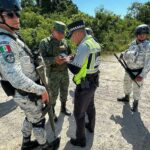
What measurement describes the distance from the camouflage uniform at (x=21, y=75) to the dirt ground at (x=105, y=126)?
1013 mm

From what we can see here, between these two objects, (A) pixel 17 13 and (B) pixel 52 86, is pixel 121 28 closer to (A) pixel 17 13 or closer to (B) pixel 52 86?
(B) pixel 52 86

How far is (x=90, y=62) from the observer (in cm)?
482

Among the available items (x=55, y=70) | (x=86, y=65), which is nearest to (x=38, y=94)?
(x=86, y=65)

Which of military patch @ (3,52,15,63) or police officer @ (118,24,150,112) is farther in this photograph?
police officer @ (118,24,150,112)

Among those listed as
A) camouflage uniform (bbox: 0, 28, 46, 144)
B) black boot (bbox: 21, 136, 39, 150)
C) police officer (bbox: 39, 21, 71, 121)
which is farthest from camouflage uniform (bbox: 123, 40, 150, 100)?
camouflage uniform (bbox: 0, 28, 46, 144)

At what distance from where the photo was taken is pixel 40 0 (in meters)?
27.3

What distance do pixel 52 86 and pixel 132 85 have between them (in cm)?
228

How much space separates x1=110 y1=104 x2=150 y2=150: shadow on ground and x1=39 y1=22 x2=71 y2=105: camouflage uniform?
137 cm

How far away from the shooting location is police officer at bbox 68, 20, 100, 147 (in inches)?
187

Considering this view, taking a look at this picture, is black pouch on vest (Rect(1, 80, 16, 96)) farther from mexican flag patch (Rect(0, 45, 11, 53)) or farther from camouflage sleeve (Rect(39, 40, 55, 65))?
camouflage sleeve (Rect(39, 40, 55, 65))

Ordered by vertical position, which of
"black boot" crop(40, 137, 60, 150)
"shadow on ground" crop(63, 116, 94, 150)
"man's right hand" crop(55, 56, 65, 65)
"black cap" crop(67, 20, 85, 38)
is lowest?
"shadow on ground" crop(63, 116, 94, 150)

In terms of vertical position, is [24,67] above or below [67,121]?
above

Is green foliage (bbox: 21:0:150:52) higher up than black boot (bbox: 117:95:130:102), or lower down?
higher up

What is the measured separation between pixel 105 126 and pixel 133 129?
1.81 feet
